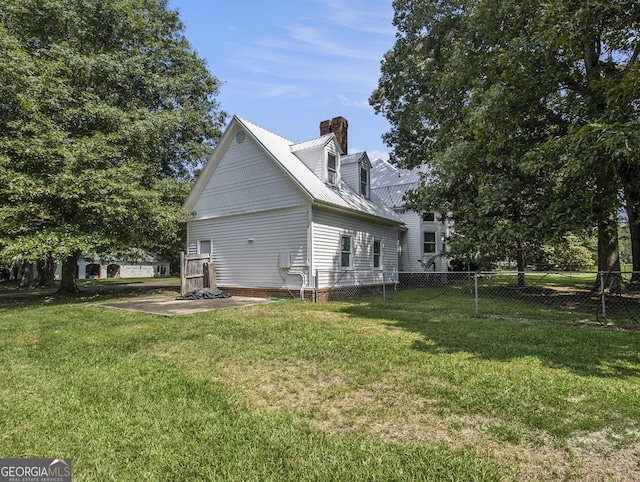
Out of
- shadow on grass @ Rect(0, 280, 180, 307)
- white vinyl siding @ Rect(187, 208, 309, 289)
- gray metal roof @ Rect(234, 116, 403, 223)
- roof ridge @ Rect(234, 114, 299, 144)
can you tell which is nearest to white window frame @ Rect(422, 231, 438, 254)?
gray metal roof @ Rect(234, 116, 403, 223)

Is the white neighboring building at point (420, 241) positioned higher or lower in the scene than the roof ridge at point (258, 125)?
lower

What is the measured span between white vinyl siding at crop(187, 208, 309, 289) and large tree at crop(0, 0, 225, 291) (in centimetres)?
209

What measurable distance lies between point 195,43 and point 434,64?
14.4 m

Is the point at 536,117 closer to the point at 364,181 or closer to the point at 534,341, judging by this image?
the point at 534,341

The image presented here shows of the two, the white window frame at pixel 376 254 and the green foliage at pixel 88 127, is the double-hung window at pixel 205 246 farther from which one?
the white window frame at pixel 376 254

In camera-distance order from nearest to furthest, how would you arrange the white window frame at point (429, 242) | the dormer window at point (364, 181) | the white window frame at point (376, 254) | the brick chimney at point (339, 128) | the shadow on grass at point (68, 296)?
the shadow on grass at point (68, 296)
the white window frame at point (376, 254)
the dormer window at point (364, 181)
the brick chimney at point (339, 128)
the white window frame at point (429, 242)

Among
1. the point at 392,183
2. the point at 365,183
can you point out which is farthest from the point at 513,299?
the point at 392,183

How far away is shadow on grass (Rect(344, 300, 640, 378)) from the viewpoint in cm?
470

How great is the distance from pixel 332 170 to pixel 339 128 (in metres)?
3.61

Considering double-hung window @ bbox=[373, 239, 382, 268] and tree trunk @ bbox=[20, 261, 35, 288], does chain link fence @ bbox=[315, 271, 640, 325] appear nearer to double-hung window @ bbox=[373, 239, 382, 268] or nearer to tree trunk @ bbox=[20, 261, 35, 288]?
double-hung window @ bbox=[373, 239, 382, 268]

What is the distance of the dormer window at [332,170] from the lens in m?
14.6

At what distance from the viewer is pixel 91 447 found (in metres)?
2.65

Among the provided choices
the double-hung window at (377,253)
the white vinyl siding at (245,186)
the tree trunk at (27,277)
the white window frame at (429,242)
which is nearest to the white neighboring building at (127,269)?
the tree trunk at (27,277)

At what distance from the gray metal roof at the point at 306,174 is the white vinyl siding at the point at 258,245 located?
0.98m
